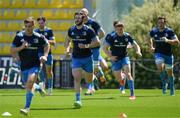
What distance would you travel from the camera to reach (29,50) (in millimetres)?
15953

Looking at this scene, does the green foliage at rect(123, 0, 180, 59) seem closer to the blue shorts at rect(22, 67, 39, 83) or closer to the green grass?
the green grass

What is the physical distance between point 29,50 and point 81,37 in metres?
2.17

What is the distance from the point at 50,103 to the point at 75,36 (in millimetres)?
2150

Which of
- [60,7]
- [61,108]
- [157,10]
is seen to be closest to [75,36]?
[61,108]

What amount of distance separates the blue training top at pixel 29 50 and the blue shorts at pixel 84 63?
208 cm

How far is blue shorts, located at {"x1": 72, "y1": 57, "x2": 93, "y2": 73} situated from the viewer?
17906 millimetres

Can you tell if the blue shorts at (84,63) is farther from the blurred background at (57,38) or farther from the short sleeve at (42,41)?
the blurred background at (57,38)

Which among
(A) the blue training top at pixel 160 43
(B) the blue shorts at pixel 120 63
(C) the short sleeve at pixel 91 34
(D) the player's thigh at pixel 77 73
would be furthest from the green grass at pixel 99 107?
(A) the blue training top at pixel 160 43

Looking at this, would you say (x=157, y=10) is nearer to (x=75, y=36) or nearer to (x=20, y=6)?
(x=20, y=6)

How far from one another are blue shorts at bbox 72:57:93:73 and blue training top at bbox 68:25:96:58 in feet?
0.34

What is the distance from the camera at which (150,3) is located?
45.3m

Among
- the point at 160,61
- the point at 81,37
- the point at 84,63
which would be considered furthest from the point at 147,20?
the point at 81,37

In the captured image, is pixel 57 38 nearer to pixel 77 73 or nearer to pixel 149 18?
pixel 149 18

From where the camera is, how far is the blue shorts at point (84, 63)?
58.7 feet
